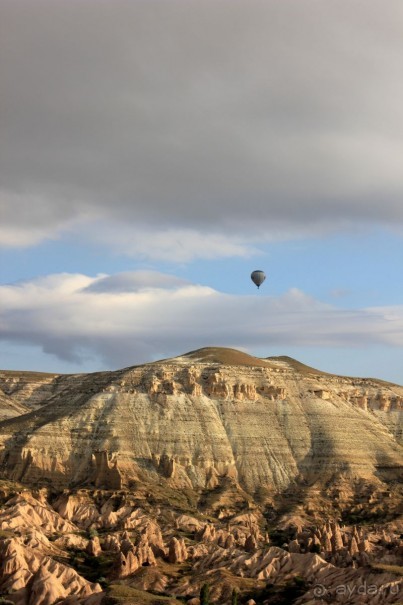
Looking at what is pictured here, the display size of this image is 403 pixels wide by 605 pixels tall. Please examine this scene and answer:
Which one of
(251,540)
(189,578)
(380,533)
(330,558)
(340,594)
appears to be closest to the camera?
(340,594)

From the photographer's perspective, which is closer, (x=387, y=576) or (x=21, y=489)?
(x=387, y=576)

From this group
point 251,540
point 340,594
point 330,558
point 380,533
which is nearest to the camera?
point 340,594

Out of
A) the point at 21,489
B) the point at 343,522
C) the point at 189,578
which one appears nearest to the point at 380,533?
the point at 343,522

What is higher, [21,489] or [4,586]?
[21,489]

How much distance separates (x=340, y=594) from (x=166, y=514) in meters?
75.5

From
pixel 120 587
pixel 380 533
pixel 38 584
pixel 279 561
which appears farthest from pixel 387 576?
pixel 380 533

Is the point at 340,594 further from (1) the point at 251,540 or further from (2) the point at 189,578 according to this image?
(1) the point at 251,540

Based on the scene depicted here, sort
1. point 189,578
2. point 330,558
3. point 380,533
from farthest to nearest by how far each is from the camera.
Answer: point 380,533, point 330,558, point 189,578

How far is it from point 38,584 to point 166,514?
69.6 meters

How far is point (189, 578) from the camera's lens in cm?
13500

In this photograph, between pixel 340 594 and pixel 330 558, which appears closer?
pixel 340 594

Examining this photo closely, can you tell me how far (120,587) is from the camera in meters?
118

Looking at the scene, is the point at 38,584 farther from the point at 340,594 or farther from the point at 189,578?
the point at 340,594

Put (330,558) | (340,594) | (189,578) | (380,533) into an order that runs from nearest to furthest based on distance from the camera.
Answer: (340,594) → (189,578) → (330,558) → (380,533)
